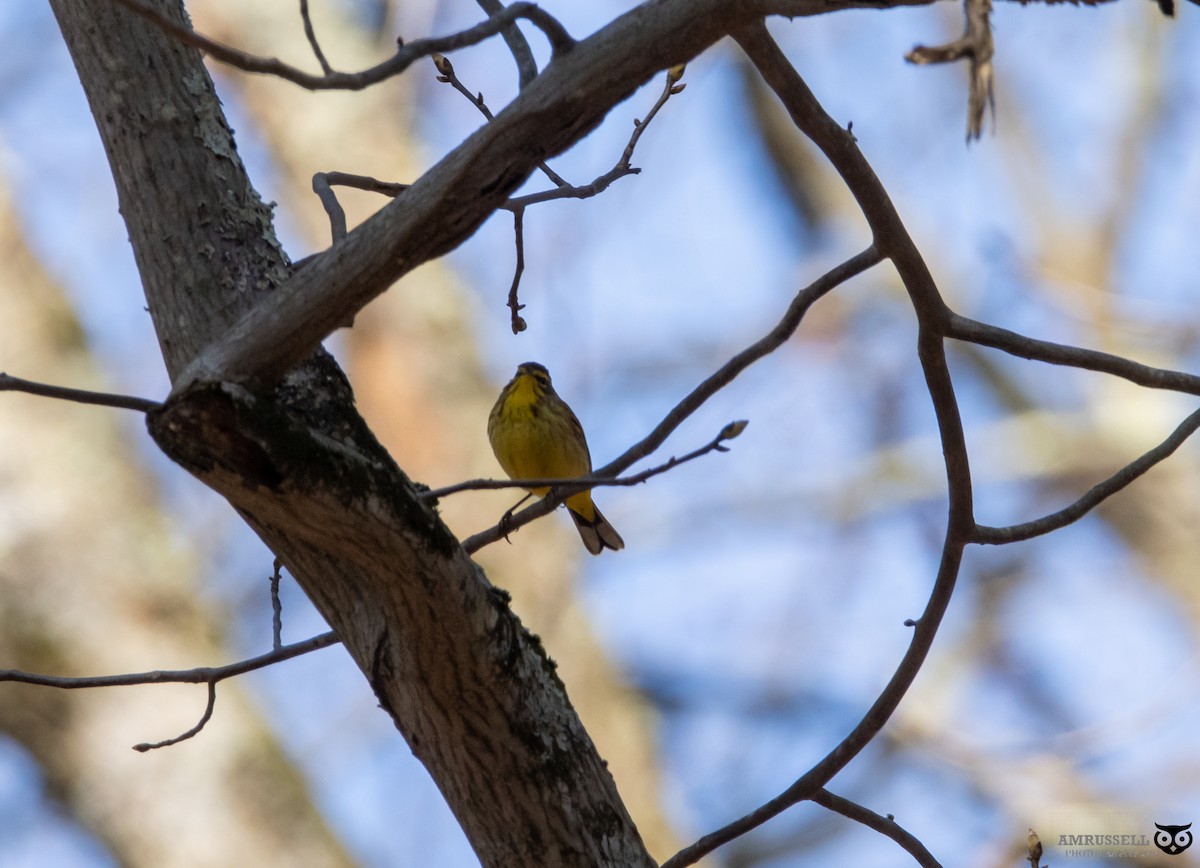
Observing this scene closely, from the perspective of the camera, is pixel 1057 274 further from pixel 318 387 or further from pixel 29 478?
pixel 318 387

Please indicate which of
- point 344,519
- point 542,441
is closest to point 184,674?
point 344,519

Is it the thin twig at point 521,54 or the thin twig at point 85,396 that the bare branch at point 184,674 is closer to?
the thin twig at point 85,396

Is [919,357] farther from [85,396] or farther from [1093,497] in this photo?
[85,396]

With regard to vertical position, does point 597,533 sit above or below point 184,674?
above

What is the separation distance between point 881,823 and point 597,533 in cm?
288

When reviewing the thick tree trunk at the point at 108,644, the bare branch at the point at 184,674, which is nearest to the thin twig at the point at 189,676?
the bare branch at the point at 184,674

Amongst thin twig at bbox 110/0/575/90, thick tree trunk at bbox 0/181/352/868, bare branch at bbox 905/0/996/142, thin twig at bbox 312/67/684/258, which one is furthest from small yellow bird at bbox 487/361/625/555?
bare branch at bbox 905/0/996/142

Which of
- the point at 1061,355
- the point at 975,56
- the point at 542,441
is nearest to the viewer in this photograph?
the point at 975,56

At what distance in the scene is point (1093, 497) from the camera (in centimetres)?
276

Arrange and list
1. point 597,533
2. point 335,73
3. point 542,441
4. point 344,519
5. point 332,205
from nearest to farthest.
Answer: point 335,73, point 344,519, point 332,205, point 542,441, point 597,533

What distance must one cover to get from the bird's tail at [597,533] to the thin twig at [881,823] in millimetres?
2755

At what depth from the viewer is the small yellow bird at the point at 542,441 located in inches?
209

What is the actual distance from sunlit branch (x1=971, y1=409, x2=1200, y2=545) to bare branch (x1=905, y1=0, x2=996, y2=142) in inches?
50.7

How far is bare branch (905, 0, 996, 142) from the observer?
158 centimetres
